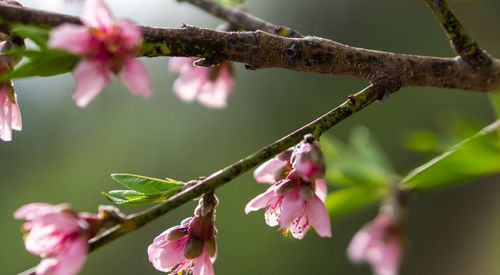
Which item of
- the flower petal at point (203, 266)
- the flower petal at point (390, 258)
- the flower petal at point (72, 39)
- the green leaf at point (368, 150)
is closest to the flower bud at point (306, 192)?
the flower petal at point (203, 266)

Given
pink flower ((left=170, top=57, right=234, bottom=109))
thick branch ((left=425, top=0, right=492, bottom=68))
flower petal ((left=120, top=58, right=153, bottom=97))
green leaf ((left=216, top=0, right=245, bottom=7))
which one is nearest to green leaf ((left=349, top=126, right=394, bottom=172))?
pink flower ((left=170, top=57, right=234, bottom=109))

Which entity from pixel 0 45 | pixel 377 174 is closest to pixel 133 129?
pixel 377 174

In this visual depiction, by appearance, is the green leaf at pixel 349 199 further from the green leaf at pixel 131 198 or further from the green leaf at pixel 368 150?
the green leaf at pixel 131 198

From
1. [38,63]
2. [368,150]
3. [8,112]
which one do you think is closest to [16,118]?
[8,112]

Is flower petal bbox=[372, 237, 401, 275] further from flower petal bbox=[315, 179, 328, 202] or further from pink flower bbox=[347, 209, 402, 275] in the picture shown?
flower petal bbox=[315, 179, 328, 202]

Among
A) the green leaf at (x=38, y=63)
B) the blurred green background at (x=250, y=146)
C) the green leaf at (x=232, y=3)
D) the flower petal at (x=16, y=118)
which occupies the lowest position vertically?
the blurred green background at (x=250, y=146)

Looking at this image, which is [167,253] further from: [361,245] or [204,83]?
[361,245]
